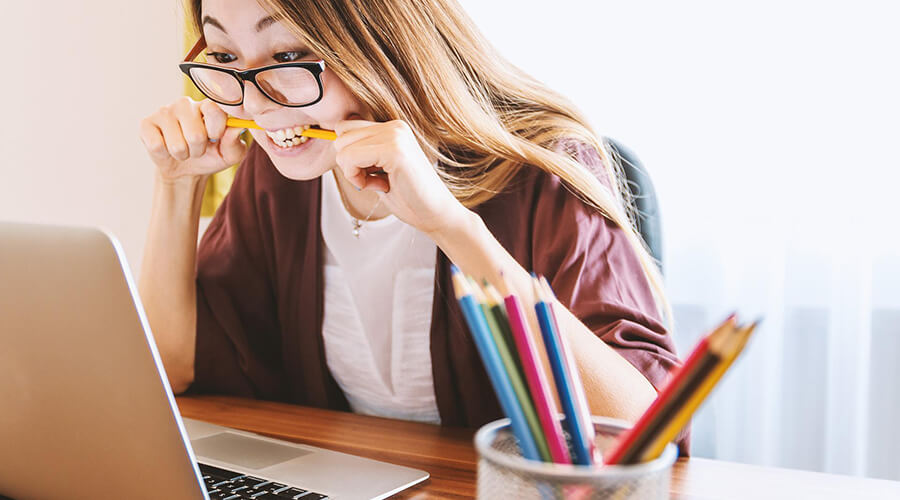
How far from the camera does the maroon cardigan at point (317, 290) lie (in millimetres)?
908

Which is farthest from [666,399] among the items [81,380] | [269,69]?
[269,69]

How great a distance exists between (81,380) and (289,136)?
1.77 feet

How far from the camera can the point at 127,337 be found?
49 centimetres

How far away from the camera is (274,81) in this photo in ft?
3.13

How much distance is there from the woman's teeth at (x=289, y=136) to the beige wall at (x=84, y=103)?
4.95ft

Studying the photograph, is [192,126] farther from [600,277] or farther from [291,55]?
[600,277]

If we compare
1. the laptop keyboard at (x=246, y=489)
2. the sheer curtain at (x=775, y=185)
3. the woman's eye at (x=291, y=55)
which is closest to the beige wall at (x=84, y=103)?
the sheer curtain at (x=775, y=185)

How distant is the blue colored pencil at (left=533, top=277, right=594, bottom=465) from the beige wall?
7.30ft

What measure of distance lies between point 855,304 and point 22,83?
244 centimetres

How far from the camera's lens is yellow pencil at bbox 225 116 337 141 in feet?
3.02

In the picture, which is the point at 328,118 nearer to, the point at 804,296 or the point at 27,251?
the point at 27,251

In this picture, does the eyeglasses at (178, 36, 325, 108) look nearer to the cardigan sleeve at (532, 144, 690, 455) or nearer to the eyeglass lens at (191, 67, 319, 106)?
the eyeglass lens at (191, 67, 319, 106)

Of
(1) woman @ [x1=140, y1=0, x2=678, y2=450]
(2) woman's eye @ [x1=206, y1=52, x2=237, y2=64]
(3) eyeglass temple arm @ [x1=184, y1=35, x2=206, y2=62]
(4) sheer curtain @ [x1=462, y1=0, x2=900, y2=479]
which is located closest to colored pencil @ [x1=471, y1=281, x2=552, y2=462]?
(1) woman @ [x1=140, y1=0, x2=678, y2=450]

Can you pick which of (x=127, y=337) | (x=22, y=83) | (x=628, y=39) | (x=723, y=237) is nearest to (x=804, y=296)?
(x=723, y=237)
